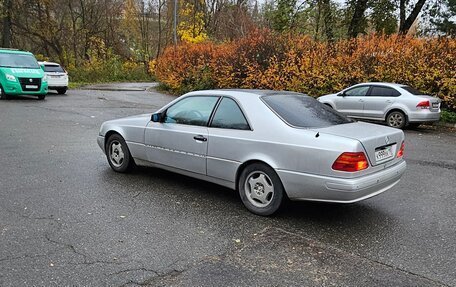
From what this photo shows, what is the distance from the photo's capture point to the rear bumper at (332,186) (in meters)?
4.13

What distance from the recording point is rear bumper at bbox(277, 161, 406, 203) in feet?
13.5

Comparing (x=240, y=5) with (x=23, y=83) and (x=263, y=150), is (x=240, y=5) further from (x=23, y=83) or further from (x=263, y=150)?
(x=263, y=150)

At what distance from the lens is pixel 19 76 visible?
17047mm

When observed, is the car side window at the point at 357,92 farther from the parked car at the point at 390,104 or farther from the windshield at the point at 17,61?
the windshield at the point at 17,61

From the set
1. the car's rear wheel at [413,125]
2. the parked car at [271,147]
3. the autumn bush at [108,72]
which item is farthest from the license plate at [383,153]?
the autumn bush at [108,72]

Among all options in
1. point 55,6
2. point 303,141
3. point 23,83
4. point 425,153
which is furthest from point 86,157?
point 55,6

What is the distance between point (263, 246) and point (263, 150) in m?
1.12

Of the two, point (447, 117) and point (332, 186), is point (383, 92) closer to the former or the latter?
point (447, 117)

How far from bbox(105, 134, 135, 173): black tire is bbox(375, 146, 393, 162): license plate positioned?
11.7 feet

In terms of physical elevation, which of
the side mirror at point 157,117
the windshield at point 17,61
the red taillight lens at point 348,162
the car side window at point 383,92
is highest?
the windshield at point 17,61

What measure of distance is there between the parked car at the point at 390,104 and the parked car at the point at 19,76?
12527 mm

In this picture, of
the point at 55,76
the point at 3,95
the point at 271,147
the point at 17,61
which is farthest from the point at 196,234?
the point at 55,76

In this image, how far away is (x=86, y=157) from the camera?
7.47 meters

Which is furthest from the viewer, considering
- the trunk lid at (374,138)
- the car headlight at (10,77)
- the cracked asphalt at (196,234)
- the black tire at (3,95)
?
the black tire at (3,95)
